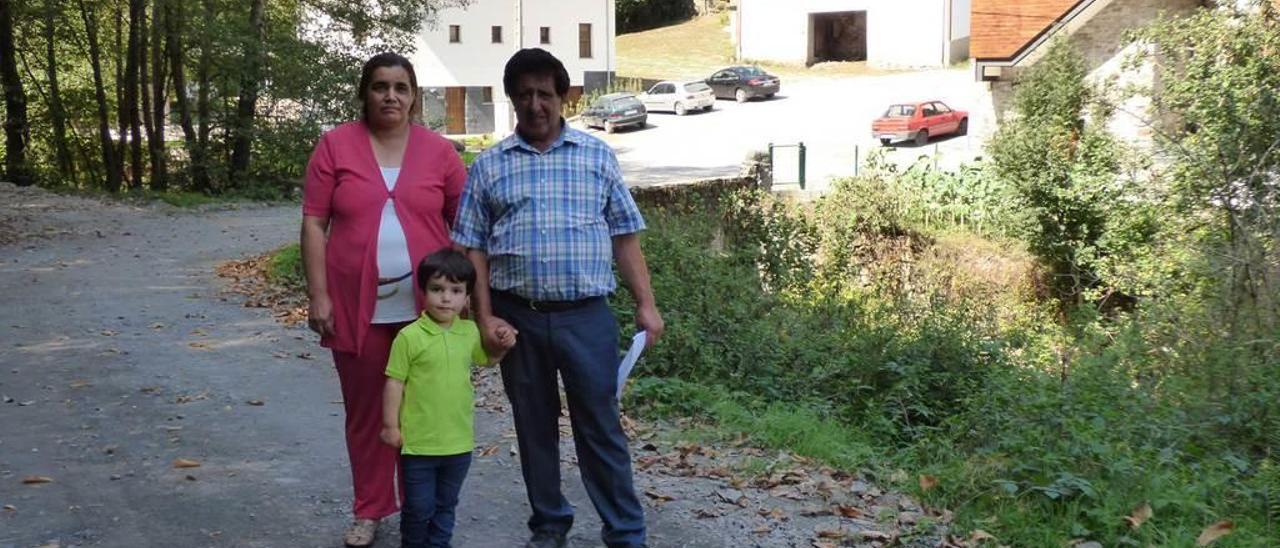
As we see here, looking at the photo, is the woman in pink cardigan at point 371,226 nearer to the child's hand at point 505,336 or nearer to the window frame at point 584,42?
the child's hand at point 505,336

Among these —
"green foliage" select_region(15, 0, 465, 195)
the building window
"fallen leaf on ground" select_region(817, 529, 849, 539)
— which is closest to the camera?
"fallen leaf on ground" select_region(817, 529, 849, 539)

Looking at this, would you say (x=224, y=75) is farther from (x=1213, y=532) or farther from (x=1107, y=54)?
(x=1213, y=532)

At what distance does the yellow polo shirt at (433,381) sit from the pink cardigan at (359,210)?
10.6 inches

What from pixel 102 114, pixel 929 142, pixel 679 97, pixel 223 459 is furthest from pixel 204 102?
pixel 223 459

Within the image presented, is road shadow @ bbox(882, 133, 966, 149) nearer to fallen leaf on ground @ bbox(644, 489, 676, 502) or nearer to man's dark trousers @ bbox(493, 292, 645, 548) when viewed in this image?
fallen leaf on ground @ bbox(644, 489, 676, 502)

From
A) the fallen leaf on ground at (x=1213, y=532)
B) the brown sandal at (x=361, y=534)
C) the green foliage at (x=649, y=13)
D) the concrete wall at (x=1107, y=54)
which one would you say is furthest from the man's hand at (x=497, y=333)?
the green foliage at (x=649, y=13)

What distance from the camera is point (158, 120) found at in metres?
31.7

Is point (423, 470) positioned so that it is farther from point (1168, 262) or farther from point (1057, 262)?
point (1057, 262)

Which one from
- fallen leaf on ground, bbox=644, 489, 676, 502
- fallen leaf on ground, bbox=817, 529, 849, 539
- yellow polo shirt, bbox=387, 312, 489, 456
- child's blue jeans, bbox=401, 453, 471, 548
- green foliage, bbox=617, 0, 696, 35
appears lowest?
fallen leaf on ground, bbox=817, 529, 849, 539

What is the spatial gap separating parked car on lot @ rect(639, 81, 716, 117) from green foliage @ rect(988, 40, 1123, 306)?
2710cm

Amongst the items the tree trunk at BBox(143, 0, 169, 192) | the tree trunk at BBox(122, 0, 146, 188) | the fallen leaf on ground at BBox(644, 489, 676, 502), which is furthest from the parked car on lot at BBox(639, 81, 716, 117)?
the fallen leaf on ground at BBox(644, 489, 676, 502)

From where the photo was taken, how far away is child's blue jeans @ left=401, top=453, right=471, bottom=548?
517cm

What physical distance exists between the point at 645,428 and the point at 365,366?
3.26m

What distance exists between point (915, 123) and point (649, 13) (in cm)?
3577
